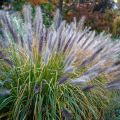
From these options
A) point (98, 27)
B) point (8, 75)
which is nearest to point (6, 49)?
point (8, 75)

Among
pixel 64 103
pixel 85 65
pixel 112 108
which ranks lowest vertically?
pixel 112 108

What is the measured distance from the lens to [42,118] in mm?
3977

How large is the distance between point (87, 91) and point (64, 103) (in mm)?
334

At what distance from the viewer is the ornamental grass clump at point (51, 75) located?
3969mm

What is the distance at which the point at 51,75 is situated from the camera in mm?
4125

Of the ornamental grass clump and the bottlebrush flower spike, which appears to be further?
the bottlebrush flower spike

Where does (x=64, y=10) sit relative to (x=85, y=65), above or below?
below

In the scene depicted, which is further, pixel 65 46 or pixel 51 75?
pixel 65 46

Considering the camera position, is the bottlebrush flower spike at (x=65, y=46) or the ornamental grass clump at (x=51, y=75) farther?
the bottlebrush flower spike at (x=65, y=46)

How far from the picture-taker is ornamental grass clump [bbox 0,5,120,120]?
13.0ft

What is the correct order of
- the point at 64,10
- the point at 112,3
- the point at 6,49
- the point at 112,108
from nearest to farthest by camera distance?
the point at 6,49 → the point at 112,108 → the point at 64,10 → the point at 112,3

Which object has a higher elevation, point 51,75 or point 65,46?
point 65,46

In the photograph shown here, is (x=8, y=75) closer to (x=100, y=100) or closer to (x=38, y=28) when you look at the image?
(x=38, y=28)

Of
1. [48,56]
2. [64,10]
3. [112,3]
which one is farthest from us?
[112,3]
